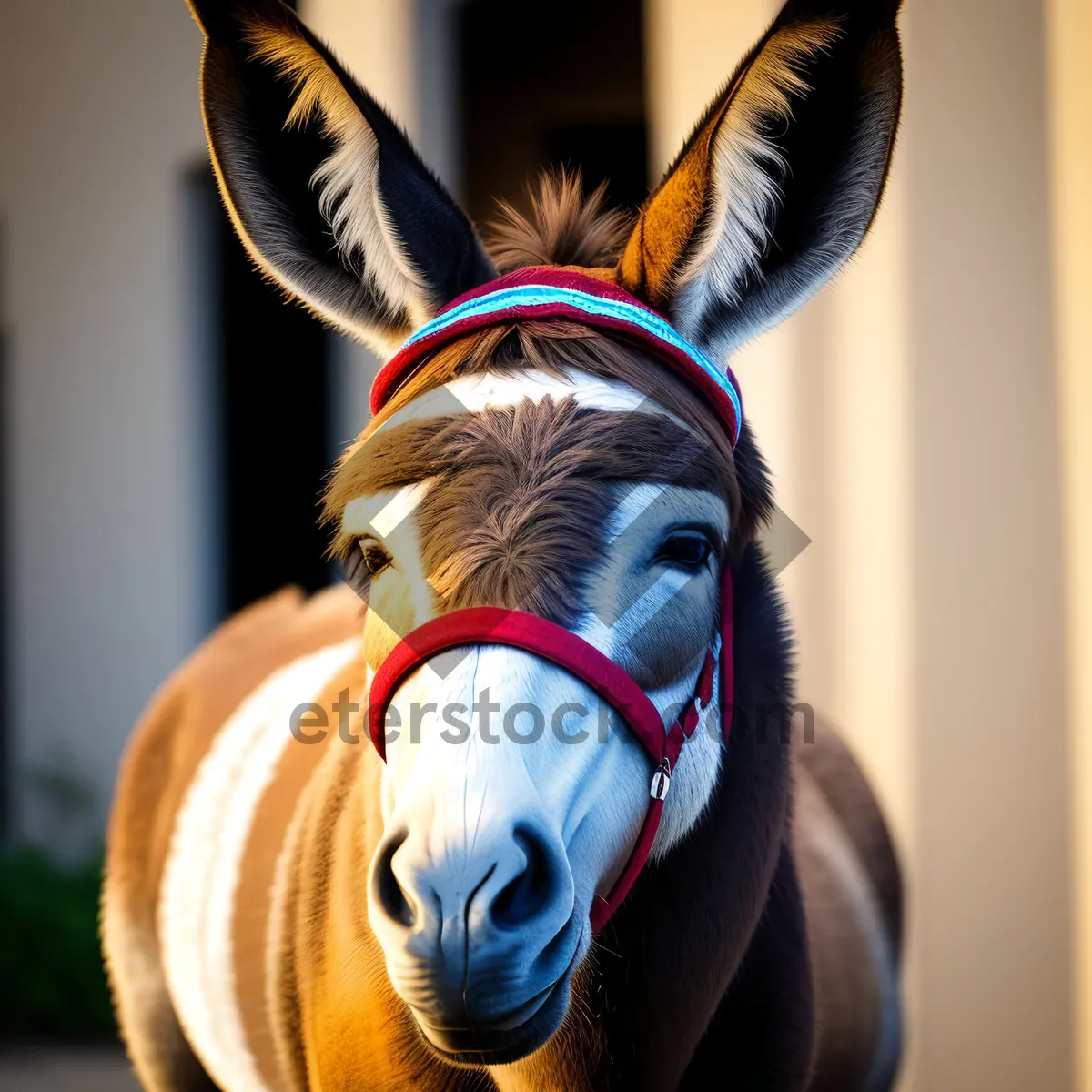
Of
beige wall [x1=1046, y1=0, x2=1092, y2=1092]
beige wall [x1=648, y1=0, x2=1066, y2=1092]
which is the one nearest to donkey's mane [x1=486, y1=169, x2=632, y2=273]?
beige wall [x1=1046, y1=0, x2=1092, y2=1092]

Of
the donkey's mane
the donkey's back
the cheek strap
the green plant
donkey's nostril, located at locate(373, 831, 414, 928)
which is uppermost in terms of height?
the donkey's mane

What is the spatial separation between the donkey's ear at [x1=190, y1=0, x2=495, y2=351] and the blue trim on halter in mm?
146

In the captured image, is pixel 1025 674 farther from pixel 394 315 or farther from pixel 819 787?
pixel 394 315

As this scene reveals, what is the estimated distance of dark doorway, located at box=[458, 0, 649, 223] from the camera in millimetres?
6262

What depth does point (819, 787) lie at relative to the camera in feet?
8.79

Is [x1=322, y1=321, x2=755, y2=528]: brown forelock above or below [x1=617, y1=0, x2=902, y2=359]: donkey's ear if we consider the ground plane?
below

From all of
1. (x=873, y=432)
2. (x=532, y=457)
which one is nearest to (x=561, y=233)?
(x=532, y=457)

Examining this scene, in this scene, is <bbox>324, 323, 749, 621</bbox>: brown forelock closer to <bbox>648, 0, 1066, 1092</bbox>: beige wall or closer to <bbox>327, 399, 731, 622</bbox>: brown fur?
<bbox>327, 399, 731, 622</bbox>: brown fur

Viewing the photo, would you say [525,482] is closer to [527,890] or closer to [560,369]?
[560,369]

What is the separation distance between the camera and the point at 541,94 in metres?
6.49

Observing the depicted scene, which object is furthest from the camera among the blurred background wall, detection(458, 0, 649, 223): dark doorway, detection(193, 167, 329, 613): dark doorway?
detection(458, 0, 649, 223): dark doorway

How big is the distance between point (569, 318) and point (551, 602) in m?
0.43

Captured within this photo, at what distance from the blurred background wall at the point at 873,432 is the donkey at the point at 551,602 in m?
1.15

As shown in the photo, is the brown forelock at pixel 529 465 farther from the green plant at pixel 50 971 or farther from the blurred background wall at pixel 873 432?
the green plant at pixel 50 971
